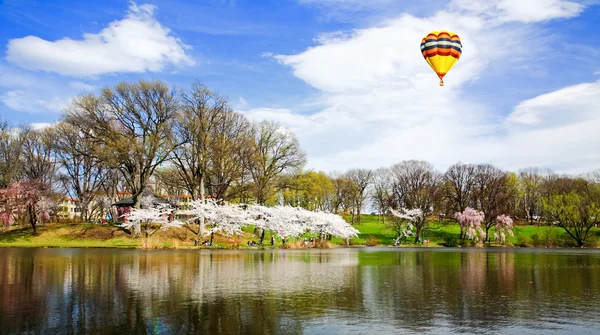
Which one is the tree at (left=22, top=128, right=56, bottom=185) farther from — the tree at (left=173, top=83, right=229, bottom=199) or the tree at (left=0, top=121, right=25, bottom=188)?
the tree at (left=173, top=83, right=229, bottom=199)

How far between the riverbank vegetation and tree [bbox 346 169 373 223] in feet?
64.5

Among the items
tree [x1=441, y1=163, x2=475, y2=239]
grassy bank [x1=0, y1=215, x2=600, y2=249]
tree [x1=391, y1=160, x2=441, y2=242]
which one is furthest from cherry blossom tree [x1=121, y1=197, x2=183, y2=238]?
tree [x1=441, y1=163, x2=475, y2=239]

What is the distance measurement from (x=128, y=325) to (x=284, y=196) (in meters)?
78.9

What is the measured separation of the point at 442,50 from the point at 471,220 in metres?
49.5

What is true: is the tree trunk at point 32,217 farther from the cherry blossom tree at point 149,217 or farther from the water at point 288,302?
the water at point 288,302

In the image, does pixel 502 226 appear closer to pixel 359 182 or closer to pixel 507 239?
pixel 507 239

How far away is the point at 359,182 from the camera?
118250 millimetres

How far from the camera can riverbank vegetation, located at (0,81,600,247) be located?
6184 cm

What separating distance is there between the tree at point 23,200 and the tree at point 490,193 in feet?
225

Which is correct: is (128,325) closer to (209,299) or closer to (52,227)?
(209,299)

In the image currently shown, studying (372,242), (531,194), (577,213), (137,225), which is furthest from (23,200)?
(531,194)

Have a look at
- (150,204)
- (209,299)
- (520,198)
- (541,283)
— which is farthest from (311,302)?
(520,198)

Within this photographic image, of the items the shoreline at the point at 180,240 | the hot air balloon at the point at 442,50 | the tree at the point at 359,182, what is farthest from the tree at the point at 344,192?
the hot air balloon at the point at 442,50

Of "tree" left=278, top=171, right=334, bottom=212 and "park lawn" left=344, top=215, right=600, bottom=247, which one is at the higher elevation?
"tree" left=278, top=171, right=334, bottom=212
